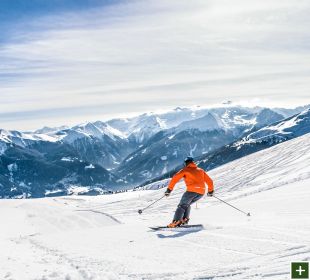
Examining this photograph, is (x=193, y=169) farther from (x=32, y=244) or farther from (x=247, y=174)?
(x=247, y=174)

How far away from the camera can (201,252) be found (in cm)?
1227

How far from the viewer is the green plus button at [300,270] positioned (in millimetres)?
8534

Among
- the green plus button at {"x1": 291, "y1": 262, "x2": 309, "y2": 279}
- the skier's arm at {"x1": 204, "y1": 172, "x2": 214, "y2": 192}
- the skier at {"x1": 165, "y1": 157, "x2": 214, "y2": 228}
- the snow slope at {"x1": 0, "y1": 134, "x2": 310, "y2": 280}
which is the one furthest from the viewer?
the skier's arm at {"x1": 204, "y1": 172, "x2": 214, "y2": 192}

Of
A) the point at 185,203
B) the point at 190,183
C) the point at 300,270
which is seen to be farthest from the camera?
the point at 185,203

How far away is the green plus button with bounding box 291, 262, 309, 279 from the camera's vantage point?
8534 millimetres

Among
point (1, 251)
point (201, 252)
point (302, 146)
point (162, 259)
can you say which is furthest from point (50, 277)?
point (302, 146)

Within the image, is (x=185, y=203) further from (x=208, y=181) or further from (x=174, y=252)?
(x=174, y=252)

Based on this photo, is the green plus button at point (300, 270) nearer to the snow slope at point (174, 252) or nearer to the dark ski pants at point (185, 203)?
the snow slope at point (174, 252)

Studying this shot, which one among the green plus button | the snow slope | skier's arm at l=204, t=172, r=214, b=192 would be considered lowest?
the snow slope

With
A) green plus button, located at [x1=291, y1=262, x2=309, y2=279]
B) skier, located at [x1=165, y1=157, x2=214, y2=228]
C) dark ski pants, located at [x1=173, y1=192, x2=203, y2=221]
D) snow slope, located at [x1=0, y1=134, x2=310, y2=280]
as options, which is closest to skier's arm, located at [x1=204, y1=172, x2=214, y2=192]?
skier, located at [x1=165, y1=157, x2=214, y2=228]

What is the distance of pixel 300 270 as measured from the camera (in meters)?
8.80

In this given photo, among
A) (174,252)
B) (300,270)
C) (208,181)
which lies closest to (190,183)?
(208,181)

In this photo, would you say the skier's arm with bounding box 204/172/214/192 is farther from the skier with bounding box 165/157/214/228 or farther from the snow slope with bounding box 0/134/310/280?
the snow slope with bounding box 0/134/310/280

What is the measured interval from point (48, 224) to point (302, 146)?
272 feet
